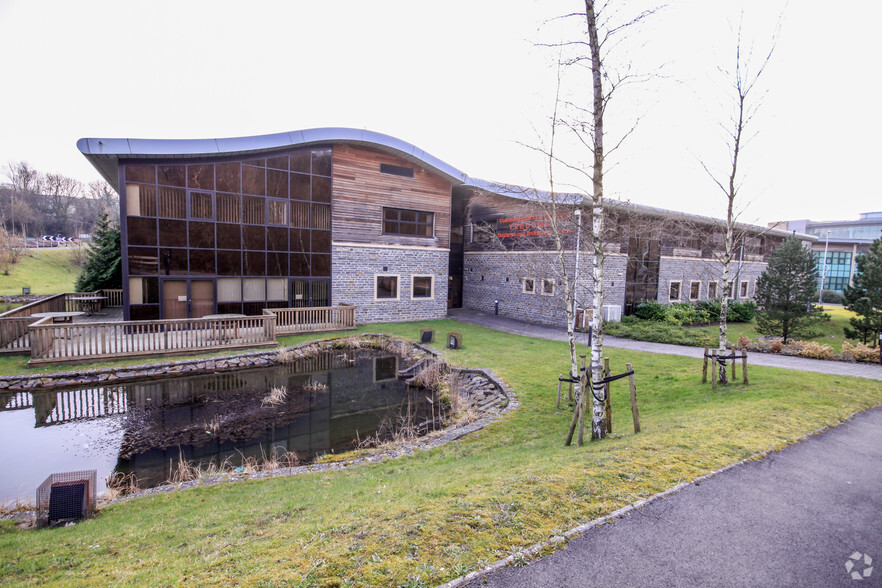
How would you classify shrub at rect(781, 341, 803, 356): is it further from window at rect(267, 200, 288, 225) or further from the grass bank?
window at rect(267, 200, 288, 225)

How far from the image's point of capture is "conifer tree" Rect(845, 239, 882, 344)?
637 inches

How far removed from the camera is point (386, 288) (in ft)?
66.2

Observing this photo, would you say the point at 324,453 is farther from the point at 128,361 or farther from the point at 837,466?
the point at 128,361

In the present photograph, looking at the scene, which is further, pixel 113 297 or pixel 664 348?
pixel 113 297

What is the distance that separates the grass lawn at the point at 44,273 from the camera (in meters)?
30.8

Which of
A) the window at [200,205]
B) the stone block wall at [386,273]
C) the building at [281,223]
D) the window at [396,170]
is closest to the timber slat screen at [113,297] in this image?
the building at [281,223]

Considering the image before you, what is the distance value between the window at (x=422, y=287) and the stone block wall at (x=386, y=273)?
0.19 meters

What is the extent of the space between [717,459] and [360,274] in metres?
16.3

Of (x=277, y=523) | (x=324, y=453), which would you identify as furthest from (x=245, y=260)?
(x=277, y=523)

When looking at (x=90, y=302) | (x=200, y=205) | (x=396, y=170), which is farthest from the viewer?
(x=90, y=302)

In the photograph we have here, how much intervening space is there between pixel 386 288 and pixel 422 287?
2055mm

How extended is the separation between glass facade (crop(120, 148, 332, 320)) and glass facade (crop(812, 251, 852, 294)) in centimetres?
4941

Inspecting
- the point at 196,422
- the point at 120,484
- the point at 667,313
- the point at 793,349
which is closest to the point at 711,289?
the point at 667,313

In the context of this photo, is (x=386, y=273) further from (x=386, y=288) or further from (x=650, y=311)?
(x=650, y=311)
